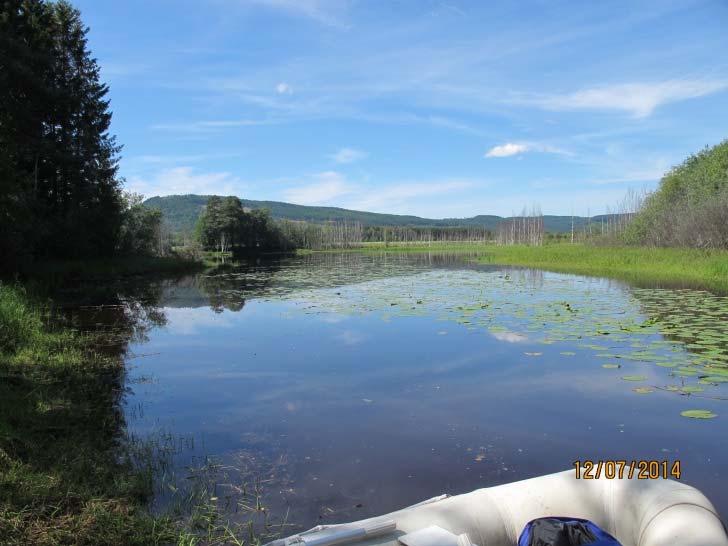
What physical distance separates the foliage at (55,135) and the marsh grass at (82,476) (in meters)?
9.10

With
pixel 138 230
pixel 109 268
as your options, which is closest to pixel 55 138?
pixel 109 268

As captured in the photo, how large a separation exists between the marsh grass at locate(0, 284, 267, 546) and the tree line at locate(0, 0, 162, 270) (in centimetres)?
928

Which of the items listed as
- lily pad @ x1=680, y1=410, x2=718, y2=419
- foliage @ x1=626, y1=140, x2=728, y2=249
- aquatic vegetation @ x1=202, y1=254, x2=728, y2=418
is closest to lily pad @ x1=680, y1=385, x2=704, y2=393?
aquatic vegetation @ x1=202, y1=254, x2=728, y2=418

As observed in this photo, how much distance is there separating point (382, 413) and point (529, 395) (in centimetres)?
191

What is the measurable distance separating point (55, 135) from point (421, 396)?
23951mm

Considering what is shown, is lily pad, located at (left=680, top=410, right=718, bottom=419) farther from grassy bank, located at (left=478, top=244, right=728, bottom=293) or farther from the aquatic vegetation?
grassy bank, located at (left=478, top=244, right=728, bottom=293)

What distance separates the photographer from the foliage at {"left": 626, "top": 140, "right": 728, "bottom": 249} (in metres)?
26.1

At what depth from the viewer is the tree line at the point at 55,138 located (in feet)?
52.0

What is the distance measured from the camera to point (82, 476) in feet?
12.4

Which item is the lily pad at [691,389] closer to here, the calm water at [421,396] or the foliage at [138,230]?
the calm water at [421,396]

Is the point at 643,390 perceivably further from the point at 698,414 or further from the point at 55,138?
the point at 55,138

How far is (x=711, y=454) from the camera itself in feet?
14.6

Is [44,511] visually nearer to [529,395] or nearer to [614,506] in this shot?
[614,506]

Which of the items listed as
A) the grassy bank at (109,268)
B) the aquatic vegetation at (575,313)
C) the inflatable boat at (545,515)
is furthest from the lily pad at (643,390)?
the grassy bank at (109,268)
